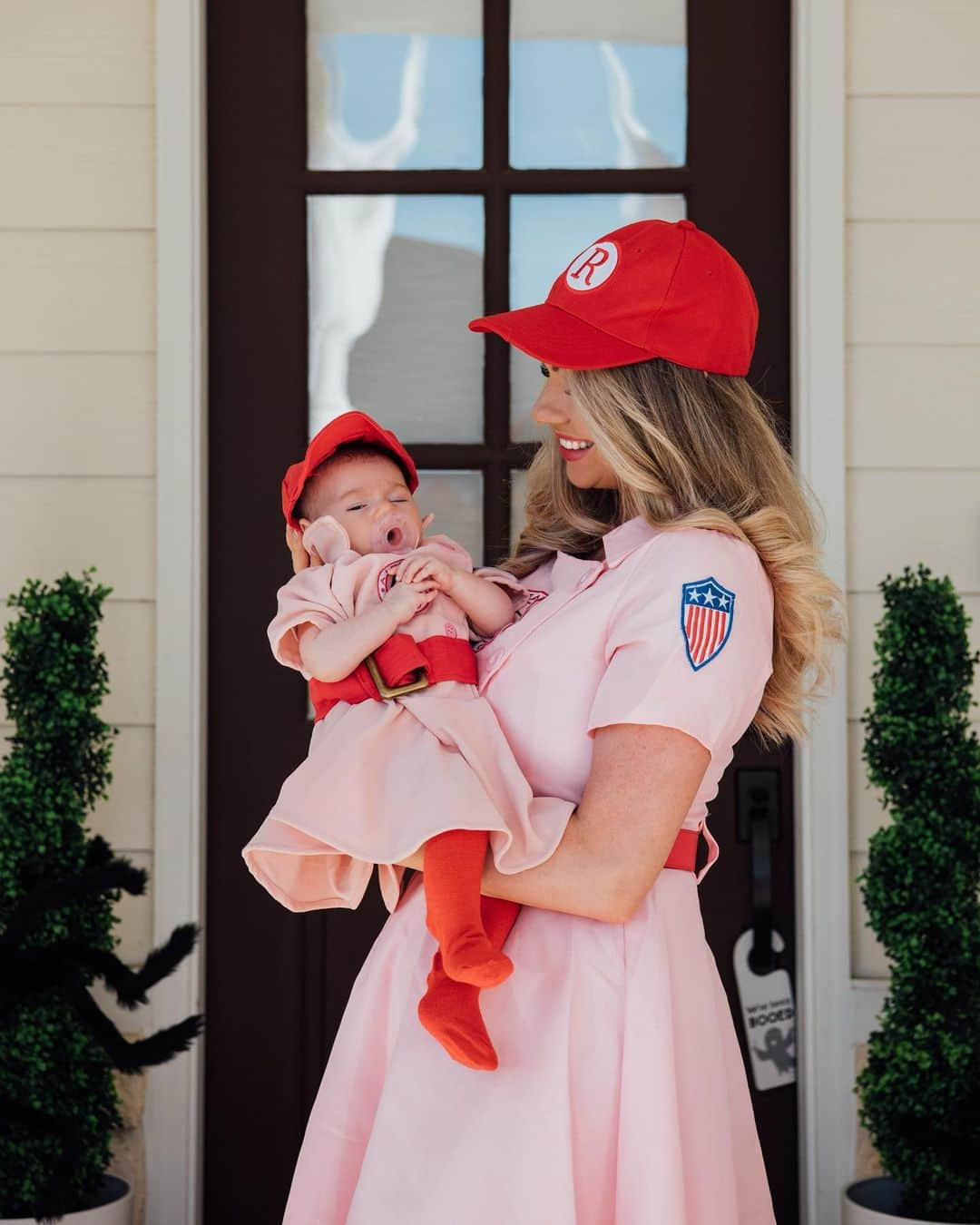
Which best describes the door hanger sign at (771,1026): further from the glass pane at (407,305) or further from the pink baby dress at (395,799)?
the pink baby dress at (395,799)

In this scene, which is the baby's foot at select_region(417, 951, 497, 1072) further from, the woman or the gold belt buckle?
the gold belt buckle

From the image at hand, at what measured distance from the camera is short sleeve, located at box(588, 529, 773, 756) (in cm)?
139

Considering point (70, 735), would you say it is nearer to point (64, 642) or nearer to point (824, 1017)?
point (64, 642)

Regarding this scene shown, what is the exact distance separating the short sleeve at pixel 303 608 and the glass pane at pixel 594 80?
1.61m

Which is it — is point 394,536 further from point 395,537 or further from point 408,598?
point 408,598

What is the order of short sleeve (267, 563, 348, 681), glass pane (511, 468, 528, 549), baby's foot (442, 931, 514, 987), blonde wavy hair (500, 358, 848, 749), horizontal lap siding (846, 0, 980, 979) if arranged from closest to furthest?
baby's foot (442, 931, 514, 987)
blonde wavy hair (500, 358, 848, 749)
short sleeve (267, 563, 348, 681)
horizontal lap siding (846, 0, 980, 979)
glass pane (511, 468, 528, 549)

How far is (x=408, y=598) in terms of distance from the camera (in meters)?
1.56

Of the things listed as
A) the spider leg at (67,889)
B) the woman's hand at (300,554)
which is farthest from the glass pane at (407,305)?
the woman's hand at (300,554)

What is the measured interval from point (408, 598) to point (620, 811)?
35 centimetres

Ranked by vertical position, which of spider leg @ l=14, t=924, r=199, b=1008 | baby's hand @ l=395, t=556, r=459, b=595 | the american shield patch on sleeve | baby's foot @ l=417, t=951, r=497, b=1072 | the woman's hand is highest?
the woman's hand

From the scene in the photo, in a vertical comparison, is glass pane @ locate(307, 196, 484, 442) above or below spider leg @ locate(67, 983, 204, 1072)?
above

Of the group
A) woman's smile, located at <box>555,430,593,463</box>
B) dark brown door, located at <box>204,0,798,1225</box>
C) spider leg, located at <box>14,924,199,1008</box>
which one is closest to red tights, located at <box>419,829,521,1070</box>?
woman's smile, located at <box>555,430,593,463</box>

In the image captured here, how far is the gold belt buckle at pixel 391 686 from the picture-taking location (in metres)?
1.52

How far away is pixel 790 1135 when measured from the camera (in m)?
2.89
